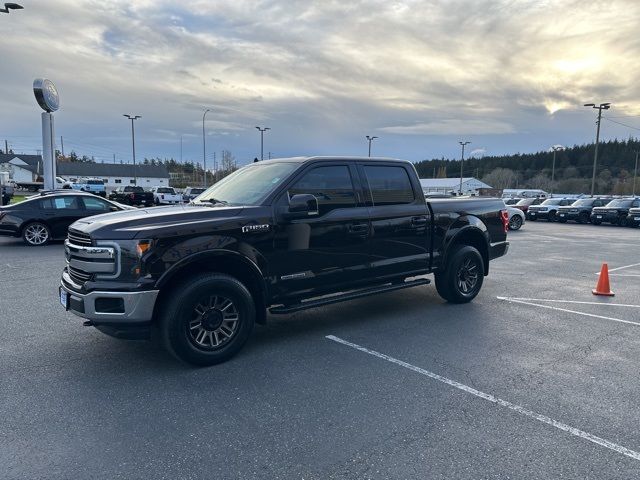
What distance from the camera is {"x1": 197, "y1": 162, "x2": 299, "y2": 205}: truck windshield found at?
513cm

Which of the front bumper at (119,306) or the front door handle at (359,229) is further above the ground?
the front door handle at (359,229)

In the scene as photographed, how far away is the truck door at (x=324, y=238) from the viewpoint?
4984mm

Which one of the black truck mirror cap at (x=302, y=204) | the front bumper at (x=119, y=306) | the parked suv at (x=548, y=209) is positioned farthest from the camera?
the parked suv at (x=548, y=209)

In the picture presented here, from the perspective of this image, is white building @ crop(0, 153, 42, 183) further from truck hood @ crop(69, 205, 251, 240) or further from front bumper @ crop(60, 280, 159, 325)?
front bumper @ crop(60, 280, 159, 325)

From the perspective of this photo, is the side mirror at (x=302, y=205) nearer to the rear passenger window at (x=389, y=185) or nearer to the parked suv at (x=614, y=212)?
the rear passenger window at (x=389, y=185)

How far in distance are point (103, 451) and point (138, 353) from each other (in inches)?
73.8

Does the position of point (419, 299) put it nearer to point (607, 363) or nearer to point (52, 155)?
point (607, 363)

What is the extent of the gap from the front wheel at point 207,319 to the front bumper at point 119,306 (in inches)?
7.4

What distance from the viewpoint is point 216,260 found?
15.2 feet

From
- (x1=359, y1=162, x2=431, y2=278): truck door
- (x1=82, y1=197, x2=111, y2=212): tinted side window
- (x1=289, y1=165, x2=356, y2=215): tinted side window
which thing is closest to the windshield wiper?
(x1=289, y1=165, x2=356, y2=215): tinted side window

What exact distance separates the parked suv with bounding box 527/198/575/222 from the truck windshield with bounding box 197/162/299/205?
28930mm

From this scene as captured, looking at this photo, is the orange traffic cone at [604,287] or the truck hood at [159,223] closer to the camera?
the truck hood at [159,223]

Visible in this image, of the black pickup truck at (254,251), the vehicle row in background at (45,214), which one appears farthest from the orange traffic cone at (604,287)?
the vehicle row in background at (45,214)

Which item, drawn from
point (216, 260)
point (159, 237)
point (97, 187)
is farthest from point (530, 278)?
point (97, 187)
